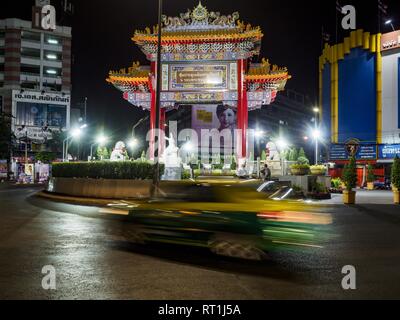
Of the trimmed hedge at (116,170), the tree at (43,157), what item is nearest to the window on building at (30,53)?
the tree at (43,157)

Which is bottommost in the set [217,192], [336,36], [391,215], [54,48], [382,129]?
[391,215]

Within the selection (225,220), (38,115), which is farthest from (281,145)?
(38,115)

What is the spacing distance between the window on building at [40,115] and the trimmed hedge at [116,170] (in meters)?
50.5

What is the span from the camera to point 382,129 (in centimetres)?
4147

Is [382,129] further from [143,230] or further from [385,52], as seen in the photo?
[143,230]

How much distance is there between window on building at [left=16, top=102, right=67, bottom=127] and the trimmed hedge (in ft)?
166

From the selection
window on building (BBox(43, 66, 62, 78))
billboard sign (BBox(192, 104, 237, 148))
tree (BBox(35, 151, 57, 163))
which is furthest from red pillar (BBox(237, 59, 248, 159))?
window on building (BBox(43, 66, 62, 78))

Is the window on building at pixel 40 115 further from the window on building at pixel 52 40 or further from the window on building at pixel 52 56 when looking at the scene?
the window on building at pixel 52 40

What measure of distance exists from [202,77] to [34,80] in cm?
4765

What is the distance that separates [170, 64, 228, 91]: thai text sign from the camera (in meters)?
33.4

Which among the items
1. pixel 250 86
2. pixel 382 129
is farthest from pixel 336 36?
pixel 250 86

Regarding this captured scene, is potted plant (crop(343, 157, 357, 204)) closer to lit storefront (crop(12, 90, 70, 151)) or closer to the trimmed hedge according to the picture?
the trimmed hedge
